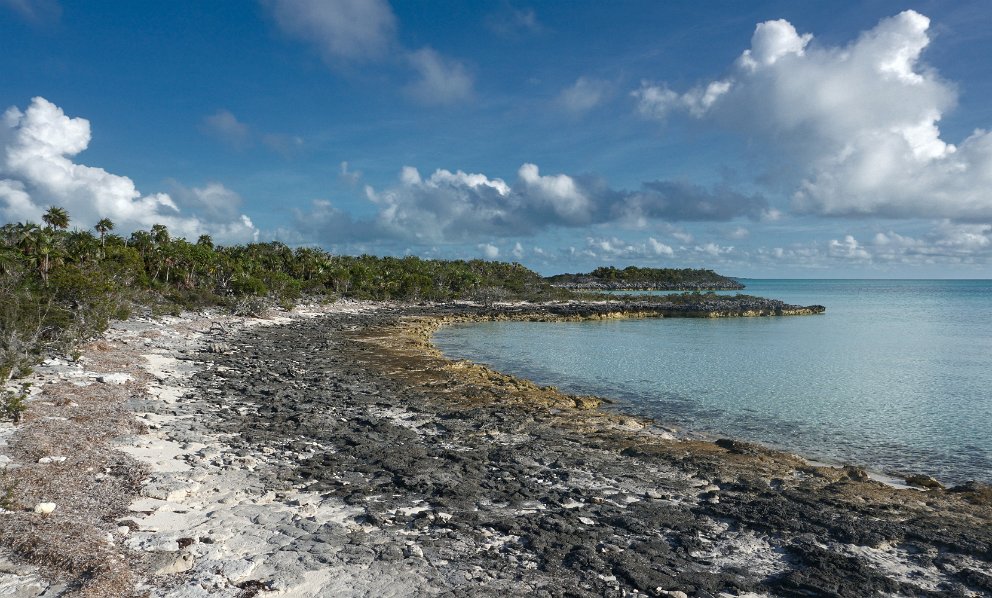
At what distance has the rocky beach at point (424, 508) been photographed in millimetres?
7453

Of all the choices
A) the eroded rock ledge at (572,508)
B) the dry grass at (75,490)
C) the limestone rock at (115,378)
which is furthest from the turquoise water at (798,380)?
the limestone rock at (115,378)

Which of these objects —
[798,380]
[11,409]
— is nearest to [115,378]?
[11,409]

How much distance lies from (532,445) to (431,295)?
77.7 m

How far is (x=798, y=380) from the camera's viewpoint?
31.2 meters

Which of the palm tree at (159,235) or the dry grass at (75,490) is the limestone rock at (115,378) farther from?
the palm tree at (159,235)

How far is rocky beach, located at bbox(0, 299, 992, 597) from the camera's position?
7453 millimetres

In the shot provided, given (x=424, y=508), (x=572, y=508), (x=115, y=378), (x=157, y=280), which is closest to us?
(x=424, y=508)

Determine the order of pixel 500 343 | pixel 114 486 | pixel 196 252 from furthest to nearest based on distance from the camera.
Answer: pixel 196 252 < pixel 500 343 < pixel 114 486

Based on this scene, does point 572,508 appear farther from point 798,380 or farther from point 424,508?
point 798,380

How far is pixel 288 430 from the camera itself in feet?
49.2

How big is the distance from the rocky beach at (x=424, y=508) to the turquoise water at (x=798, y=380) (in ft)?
14.3

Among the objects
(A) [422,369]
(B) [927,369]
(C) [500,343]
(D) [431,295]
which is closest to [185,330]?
(A) [422,369]

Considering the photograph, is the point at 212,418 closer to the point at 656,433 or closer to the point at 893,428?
the point at 656,433

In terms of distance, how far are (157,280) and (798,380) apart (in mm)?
50402
